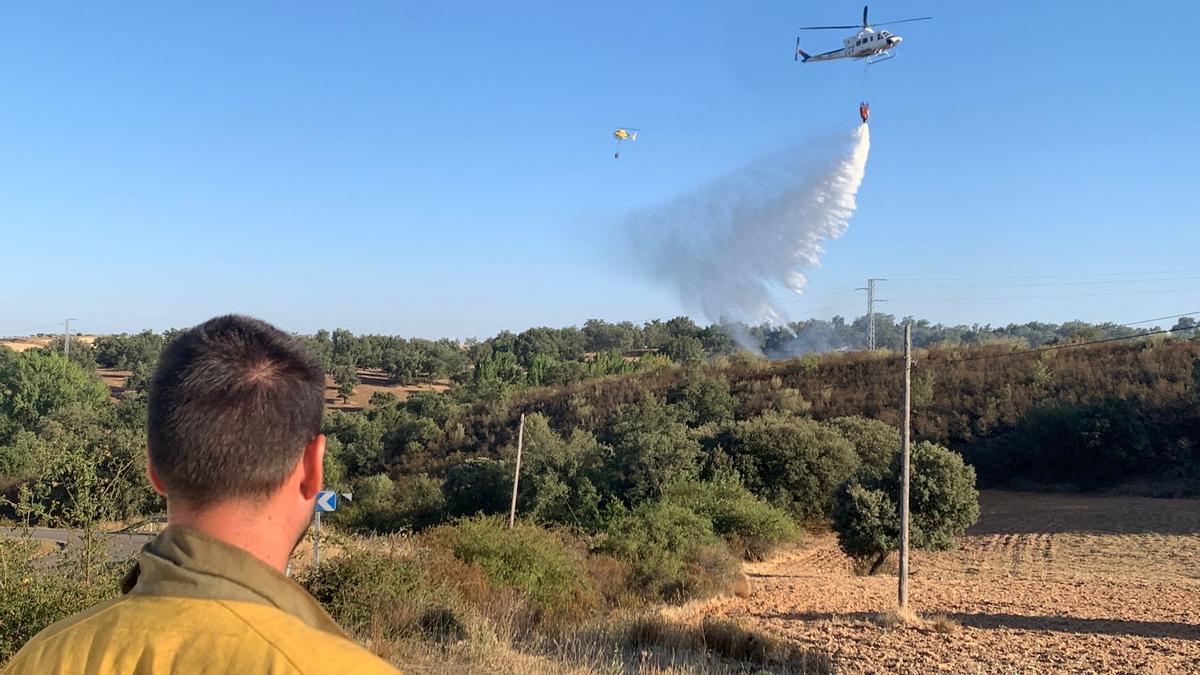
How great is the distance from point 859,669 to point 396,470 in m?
43.6

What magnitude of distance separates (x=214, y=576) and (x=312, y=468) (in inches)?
14.9

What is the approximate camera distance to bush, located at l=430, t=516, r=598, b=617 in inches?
786

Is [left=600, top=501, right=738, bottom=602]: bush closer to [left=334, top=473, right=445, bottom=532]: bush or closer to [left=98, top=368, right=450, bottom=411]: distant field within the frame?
[left=334, top=473, right=445, bottom=532]: bush

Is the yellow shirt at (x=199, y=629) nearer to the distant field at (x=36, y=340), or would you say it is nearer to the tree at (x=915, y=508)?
the tree at (x=915, y=508)

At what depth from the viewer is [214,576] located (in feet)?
4.54

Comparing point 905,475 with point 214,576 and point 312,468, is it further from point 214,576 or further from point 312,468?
point 214,576

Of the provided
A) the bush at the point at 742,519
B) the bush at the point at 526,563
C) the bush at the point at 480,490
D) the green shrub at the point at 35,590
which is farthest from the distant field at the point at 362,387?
the green shrub at the point at 35,590

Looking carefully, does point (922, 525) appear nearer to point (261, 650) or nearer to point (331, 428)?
point (261, 650)

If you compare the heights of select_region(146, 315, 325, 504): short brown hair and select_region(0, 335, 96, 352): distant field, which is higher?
select_region(0, 335, 96, 352): distant field

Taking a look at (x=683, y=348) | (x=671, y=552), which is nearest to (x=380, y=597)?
(x=671, y=552)

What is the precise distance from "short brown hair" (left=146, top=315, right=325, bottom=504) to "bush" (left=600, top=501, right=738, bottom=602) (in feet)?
73.8

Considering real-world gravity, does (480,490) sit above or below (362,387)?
below

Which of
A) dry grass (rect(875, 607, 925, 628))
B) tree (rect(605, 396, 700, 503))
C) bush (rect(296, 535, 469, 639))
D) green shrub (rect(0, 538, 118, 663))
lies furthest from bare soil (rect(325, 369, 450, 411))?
green shrub (rect(0, 538, 118, 663))

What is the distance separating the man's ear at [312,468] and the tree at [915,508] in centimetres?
2868
